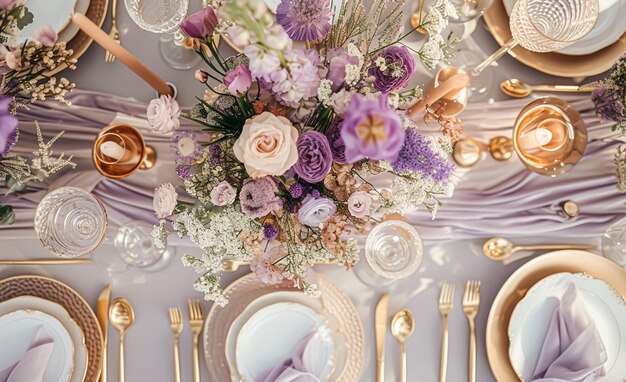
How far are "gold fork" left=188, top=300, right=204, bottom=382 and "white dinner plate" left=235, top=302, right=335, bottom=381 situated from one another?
112mm

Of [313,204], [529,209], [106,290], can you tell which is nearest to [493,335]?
[529,209]

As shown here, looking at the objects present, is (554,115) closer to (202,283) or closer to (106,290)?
(202,283)

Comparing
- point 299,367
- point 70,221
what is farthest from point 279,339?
point 70,221

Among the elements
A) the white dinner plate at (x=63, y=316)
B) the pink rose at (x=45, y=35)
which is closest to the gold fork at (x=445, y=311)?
the white dinner plate at (x=63, y=316)

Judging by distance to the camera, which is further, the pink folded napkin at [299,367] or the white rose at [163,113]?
the pink folded napkin at [299,367]

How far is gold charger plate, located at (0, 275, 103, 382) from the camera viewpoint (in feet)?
3.72

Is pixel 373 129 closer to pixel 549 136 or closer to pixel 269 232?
pixel 269 232

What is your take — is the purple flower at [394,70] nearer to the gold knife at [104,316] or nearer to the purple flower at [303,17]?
the purple flower at [303,17]

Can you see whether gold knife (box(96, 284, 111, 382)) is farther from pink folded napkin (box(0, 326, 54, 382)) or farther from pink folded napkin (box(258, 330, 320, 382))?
pink folded napkin (box(258, 330, 320, 382))

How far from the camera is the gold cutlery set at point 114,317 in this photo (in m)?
1.15

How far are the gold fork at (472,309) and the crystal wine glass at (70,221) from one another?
0.87 m

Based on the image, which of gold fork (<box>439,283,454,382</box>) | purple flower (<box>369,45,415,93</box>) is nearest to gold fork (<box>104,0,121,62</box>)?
purple flower (<box>369,45,415,93</box>)

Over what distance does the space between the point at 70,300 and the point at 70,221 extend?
0.21 m

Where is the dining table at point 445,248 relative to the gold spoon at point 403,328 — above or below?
above
